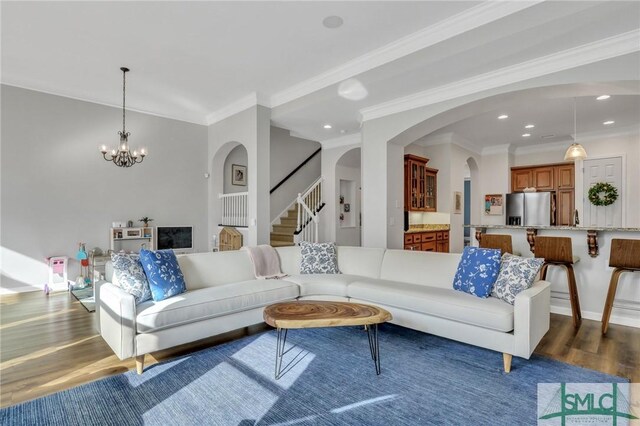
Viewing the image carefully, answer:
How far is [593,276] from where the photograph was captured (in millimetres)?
3951

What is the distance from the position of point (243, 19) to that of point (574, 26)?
295cm

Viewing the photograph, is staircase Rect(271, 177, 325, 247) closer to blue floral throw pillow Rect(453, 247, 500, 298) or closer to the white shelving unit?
the white shelving unit

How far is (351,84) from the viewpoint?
13.8 ft

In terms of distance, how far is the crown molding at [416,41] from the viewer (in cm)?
285

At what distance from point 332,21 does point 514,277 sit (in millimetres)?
2943

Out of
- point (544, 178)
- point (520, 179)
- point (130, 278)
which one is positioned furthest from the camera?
point (520, 179)

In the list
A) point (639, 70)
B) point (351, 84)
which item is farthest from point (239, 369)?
point (639, 70)

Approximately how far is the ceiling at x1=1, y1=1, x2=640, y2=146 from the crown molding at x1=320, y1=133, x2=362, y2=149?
1491 millimetres

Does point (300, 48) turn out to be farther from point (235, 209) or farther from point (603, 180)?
point (603, 180)

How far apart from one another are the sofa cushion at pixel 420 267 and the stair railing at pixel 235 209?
285cm

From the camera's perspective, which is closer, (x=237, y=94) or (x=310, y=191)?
(x=237, y=94)

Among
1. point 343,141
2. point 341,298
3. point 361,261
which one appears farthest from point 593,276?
point 343,141

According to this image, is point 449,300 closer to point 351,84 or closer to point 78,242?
point 351,84

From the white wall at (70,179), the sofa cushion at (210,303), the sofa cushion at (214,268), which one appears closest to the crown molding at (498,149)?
the sofa cushion at (210,303)
